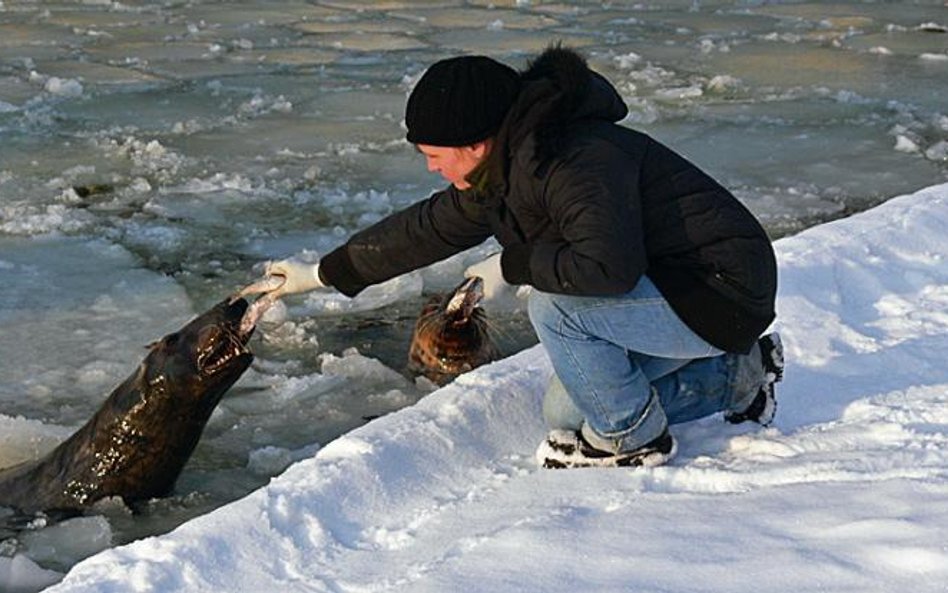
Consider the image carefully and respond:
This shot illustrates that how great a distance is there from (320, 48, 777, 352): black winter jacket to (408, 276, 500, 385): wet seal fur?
1.40 metres

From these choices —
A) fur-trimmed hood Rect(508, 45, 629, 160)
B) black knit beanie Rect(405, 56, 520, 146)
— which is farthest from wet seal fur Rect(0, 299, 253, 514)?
fur-trimmed hood Rect(508, 45, 629, 160)

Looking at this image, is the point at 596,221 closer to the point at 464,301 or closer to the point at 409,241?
the point at 409,241

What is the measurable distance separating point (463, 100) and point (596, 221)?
0.35 meters

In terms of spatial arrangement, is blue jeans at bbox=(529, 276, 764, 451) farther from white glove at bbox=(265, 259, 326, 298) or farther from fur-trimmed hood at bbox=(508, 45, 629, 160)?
white glove at bbox=(265, 259, 326, 298)

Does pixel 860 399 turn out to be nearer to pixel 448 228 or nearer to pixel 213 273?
pixel 448 228

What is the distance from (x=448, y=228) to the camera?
3.48 m

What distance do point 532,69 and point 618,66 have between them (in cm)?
712

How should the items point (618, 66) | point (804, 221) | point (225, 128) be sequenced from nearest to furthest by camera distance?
point (804, 221) → point (225, 128) → point (618, 66)

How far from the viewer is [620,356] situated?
3.36 metres

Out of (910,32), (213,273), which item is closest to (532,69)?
(213,273)

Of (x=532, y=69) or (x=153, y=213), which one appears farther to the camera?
(x=153, y=213)

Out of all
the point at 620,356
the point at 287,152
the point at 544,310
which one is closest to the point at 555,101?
the point at 544,310

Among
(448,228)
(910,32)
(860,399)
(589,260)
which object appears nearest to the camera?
(589,260)

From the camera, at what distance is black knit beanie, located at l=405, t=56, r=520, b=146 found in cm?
303
